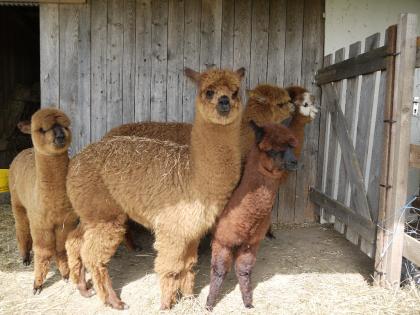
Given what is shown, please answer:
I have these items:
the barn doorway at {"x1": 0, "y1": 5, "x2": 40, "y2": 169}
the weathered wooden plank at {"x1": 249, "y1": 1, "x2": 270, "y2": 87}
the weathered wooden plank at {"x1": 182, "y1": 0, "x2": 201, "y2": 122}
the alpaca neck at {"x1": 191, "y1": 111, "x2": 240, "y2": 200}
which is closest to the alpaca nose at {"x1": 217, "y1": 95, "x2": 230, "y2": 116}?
A: the alpaca neck at {"x1": 191, "y1": 111, "x2": 240, "y2": 200}

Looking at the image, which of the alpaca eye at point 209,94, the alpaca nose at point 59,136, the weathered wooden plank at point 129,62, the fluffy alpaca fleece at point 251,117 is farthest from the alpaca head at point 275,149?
the weathered wooden plank at point 129,62

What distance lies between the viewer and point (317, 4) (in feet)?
14.7

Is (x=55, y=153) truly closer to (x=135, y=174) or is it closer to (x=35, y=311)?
(x=135, y=174)

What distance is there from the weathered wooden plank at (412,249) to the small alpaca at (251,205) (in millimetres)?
1074

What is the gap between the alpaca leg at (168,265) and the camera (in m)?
2.72

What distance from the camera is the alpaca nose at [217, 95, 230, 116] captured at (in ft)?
8.36

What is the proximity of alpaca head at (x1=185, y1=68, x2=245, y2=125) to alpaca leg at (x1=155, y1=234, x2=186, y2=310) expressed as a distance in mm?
915

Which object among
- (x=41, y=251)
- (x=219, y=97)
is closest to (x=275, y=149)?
(x=219, y=97)

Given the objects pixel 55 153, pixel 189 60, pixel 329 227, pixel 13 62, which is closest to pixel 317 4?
pixel 189 60

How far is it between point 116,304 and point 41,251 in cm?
78

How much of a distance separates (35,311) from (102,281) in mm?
535

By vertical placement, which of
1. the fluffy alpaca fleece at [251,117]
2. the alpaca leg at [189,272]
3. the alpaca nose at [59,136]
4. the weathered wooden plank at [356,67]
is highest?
the weathered wooden plank at [356,67]

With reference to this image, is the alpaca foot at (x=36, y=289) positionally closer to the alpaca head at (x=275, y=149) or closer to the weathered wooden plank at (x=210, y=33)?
the alpaca head at (x=275, y=149)

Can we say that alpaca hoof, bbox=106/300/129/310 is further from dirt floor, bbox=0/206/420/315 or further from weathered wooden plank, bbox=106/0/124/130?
weathered wooden plank, bbox=106/0/124/130
